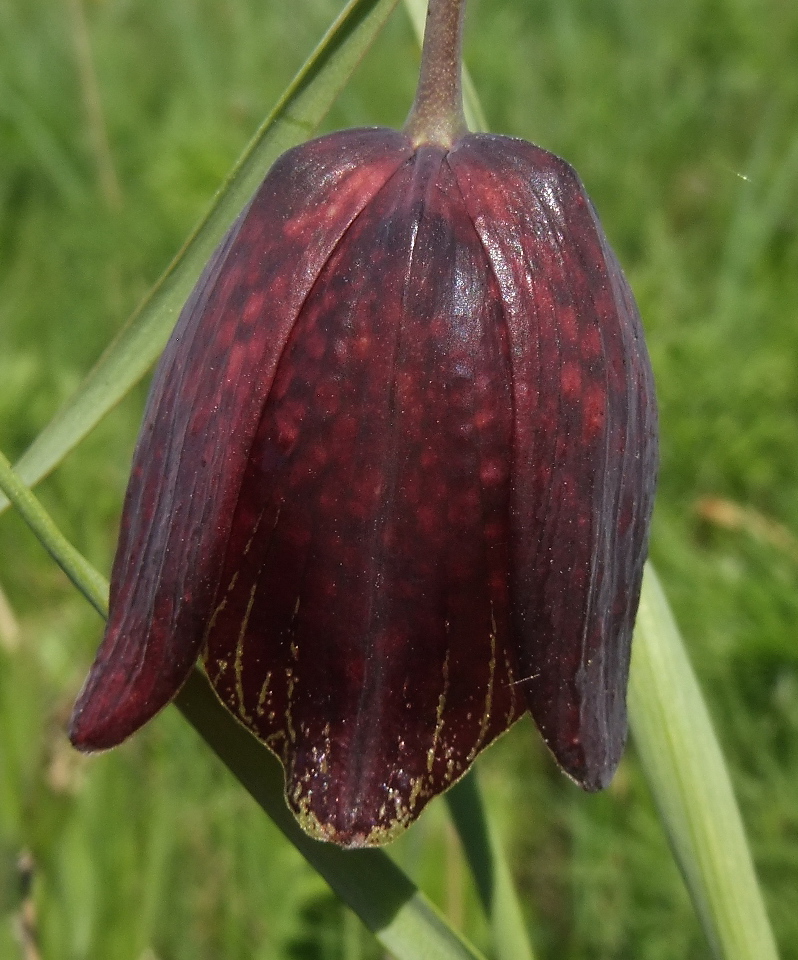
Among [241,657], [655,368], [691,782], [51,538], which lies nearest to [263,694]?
[241,657]

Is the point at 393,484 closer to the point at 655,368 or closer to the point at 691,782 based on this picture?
the point at 691,782

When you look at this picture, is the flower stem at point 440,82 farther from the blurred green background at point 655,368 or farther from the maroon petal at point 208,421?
the blurred green background at point 655,368

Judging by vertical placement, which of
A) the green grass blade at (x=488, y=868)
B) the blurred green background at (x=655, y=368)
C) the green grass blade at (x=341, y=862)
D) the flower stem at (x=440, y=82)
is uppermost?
the flower stem at (x=440, y=82)

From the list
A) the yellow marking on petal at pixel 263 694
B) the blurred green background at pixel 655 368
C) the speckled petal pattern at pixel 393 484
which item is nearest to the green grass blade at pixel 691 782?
the speckled petal pattern at pixel 393 484

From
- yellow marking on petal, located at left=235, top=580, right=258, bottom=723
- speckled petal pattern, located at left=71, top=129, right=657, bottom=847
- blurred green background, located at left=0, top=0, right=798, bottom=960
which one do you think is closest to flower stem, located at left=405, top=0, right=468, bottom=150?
speckled petal pattern, located at left=71, top=129, right=657, bottom=847

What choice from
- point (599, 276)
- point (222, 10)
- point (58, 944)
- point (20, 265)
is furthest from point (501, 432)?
point (222, 10)
